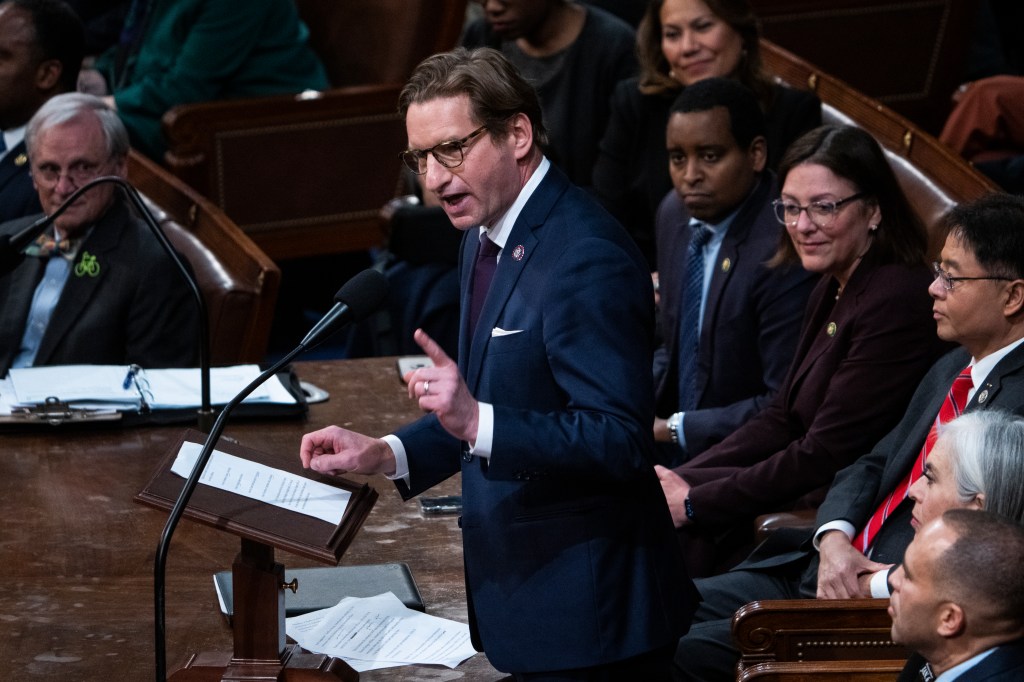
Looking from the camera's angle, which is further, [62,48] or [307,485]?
[62,48]

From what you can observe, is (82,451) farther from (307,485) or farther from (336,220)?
(336,220)

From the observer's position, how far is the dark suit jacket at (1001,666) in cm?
185

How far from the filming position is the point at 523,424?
6.42 ft

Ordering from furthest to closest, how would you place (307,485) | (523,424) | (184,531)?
(184,531) → (307,485) → (523,424)

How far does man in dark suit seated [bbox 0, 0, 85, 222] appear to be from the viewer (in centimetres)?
485

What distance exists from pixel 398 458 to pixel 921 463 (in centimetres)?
103

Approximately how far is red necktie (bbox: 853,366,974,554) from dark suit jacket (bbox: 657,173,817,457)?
681mm

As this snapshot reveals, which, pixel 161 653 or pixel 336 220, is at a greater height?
pixel 161 653

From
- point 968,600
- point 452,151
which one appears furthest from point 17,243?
point 968,600

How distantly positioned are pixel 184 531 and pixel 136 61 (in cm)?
337

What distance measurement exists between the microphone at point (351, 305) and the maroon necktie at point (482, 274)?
0.19m

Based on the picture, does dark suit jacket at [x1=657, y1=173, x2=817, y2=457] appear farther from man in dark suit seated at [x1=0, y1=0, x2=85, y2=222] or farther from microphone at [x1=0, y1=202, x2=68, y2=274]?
man in dark suit seated at [x1=0, y1=0, x2=85, y2=222]

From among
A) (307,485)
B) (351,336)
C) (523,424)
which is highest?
(523,424)

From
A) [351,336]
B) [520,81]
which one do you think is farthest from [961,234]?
[351,336]
